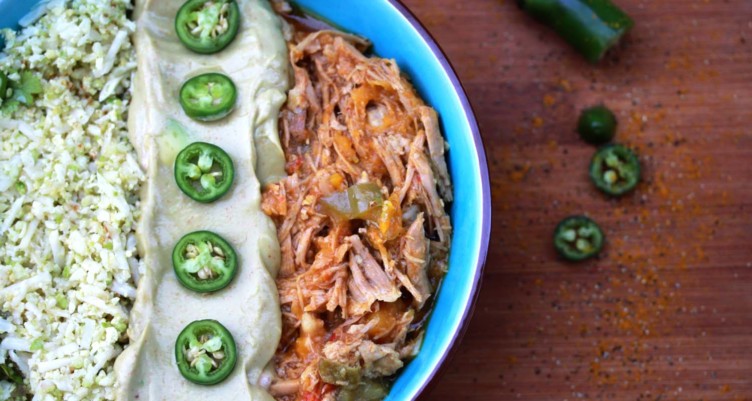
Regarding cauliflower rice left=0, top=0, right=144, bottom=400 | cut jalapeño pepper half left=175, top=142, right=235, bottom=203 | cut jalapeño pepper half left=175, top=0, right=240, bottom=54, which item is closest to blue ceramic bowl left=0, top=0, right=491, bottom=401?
cauliflower rice left=0, top=0, right=144, bottom=400

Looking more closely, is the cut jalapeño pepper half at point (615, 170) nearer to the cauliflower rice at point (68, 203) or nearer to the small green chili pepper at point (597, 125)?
the small green chili pepper at point (597, 125)

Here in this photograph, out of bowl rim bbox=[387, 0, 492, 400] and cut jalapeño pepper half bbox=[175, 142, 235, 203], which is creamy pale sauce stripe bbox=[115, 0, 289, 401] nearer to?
cut jalapeño pepper half bbox=[175, 142, 235, 203]

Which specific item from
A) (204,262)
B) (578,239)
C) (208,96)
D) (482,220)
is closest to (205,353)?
(204,262)

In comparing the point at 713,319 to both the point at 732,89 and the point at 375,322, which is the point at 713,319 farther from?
the point at 375,322

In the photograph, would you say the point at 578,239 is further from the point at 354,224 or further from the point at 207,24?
the point at 207,24

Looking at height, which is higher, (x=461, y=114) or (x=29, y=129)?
(x=29, y=129)

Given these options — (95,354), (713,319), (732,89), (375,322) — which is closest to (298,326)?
(375,322)

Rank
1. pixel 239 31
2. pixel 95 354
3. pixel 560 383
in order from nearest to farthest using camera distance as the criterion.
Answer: pixel 95 354
pixel 239 31
pixel 560 383
